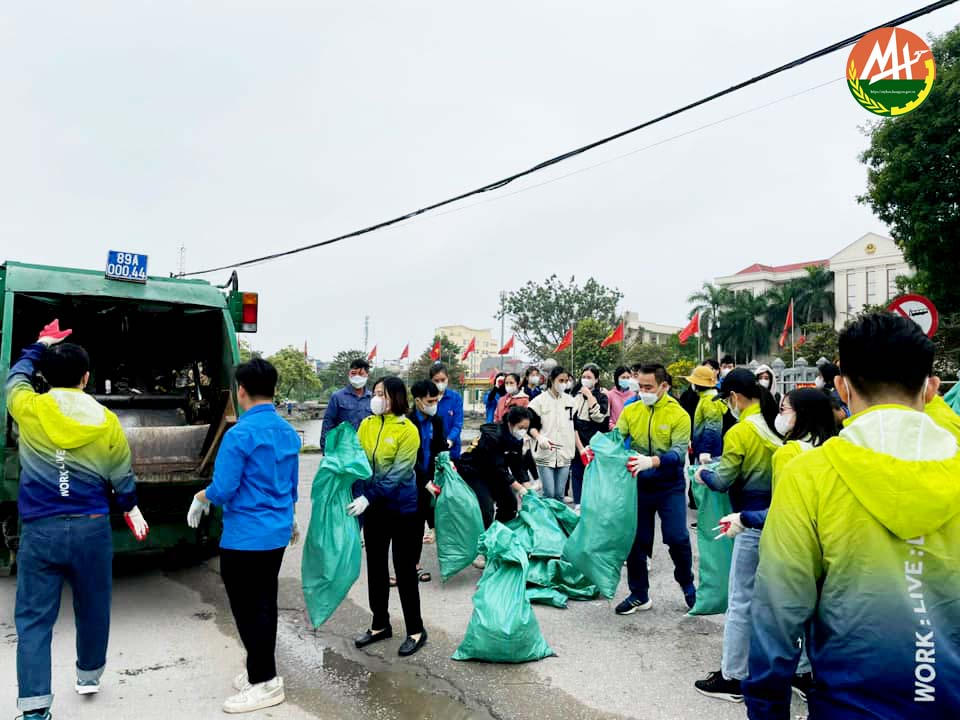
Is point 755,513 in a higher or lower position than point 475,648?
A: higher

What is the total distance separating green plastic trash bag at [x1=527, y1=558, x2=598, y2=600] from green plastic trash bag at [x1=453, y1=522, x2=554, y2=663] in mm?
1009

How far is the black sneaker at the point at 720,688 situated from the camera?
3.49 m

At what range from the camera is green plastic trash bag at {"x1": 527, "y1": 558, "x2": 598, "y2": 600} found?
16.5 ft

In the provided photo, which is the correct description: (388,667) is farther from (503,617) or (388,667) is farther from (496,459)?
(496,459)

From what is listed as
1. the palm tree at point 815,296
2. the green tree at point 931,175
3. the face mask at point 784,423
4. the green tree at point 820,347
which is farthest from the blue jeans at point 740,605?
the palm tree at point 815,296

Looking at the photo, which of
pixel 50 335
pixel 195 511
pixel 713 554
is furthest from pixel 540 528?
pixel 50 335

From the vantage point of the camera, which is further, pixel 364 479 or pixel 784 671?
pixel 364 479

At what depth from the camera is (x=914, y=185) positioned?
51.9 ft

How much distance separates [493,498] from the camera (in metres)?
5.98

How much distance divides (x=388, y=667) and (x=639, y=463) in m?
1.88

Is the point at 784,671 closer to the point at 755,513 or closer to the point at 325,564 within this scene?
the point at 755,513

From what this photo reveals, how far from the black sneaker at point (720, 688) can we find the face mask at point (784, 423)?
1.20 metres

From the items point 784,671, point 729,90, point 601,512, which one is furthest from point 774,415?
point 729,90

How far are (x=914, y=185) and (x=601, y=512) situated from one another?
1484 cm
